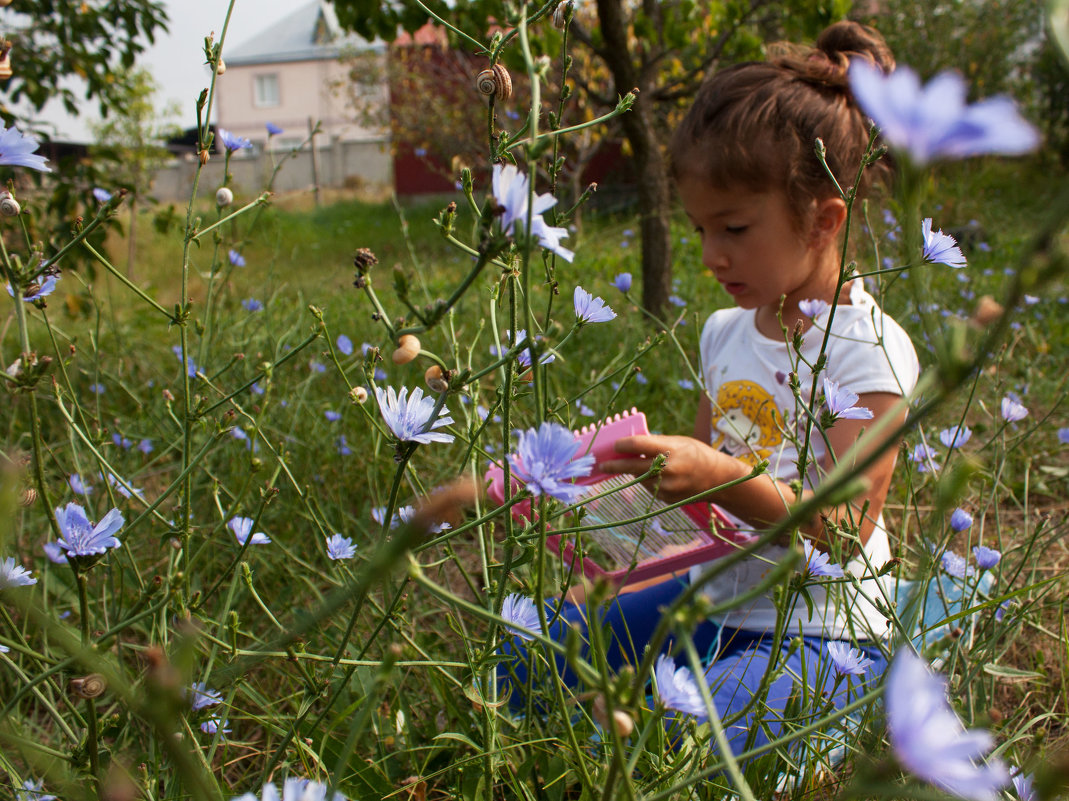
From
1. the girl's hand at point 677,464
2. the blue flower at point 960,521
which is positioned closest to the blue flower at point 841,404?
the girl's hand at point 677,464

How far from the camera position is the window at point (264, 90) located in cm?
2438

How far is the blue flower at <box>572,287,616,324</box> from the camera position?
0.81 meters

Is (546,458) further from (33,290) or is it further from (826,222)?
(826,222)

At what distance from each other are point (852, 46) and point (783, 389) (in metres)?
0.77

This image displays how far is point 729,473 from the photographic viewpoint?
1241 millimetres

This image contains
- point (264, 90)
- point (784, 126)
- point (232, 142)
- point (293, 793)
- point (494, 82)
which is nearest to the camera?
point (293, 793)

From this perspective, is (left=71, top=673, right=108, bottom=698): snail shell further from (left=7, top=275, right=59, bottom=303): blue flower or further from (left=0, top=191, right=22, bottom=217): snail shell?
(left=0, top=191, right=22, bottom=217): snail shell

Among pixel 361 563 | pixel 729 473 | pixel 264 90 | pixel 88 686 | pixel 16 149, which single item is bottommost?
pixel 361 563

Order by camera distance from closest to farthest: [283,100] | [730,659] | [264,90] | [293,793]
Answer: [293,793] < [730,659] < [283,100] < [264,90]

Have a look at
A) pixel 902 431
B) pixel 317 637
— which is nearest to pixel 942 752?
pixel 902 431

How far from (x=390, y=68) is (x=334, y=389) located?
29.9 feet

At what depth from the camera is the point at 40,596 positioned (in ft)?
4.13

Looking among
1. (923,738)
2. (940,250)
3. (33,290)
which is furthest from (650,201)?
(923,738)

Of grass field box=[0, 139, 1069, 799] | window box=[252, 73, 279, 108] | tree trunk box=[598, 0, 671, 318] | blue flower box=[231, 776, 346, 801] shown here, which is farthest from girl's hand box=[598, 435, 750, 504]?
window box=[252, 73, 279, 108]
